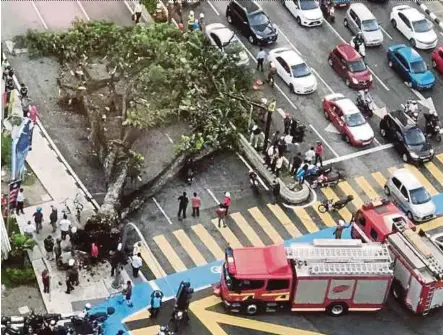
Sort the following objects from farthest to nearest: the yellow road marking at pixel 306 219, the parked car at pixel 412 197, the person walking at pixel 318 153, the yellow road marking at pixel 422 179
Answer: the person walking at pixel 318 153, the yellow road marking at pixel 422 179, the parked car at pixel 412 197, the yellow road marking at pixel 306 219

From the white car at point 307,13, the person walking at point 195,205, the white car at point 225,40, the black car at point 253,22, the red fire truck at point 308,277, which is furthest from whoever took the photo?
the white car at point 307,13

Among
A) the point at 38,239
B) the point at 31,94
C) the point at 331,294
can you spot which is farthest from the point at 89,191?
the point at 331,294

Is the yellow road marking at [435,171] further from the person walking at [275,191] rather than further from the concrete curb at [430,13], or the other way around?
the concrete curb at [430,13]

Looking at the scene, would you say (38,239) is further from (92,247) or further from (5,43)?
(5,43)

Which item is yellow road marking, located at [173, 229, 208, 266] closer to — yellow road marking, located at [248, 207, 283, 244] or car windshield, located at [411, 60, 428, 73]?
yellow road marking, located at [248, 207, 283, 244]

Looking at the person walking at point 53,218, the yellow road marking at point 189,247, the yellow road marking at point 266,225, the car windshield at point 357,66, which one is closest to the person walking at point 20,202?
the person walking at point 53,218

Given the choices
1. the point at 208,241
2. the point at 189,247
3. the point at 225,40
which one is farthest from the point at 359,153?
the point at 189,247

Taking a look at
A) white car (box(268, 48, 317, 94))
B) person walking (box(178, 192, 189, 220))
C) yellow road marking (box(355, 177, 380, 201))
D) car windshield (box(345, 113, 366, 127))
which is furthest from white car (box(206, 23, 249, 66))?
person walking (box(178, 192, 189, 220))
